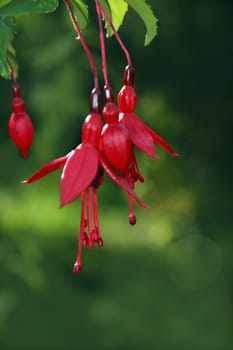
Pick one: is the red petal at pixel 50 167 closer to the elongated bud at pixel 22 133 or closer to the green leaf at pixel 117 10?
the elongated bud at pixel 22 133

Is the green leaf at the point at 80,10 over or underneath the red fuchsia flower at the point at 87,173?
over

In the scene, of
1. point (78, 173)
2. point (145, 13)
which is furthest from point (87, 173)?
point (145, 13)

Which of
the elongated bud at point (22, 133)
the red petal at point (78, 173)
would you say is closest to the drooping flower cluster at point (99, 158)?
the red petal at point (78, 173)

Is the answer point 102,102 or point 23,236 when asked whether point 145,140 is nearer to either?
point 102,102

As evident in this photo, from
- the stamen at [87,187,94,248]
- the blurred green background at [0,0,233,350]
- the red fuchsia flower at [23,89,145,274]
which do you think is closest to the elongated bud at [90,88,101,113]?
the red fuchsia flower at [23,89,145,274]

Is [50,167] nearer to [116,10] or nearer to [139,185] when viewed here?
[116,10]

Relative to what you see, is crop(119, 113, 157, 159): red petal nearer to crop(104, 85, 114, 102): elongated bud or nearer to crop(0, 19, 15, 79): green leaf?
crop(104, 85, 114, 102): elongated bud

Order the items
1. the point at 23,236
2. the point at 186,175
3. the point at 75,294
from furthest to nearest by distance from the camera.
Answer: the point at 75,294 < the point at 23,236 < the point at 186,175

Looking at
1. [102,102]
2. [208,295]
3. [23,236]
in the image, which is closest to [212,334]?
[208,295]
